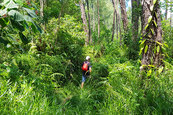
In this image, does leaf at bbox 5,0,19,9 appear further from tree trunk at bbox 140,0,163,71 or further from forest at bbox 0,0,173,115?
tree trunk at bbox 140,0,163,71

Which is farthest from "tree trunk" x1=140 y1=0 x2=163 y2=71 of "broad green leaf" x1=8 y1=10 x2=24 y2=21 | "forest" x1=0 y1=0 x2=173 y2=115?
"broad green leaf" x1=8 y1=10 x2=24 y2=21

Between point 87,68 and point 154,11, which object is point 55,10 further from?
point 154,11

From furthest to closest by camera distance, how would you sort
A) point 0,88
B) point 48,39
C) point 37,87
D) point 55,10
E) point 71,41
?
point 55,10 < point 71,41 < point 48,39 < point 37,87 < point 0,88

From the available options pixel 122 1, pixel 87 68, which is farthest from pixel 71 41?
pixel 122 1

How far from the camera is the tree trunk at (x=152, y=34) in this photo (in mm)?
3219

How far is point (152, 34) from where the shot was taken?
10.7 ft

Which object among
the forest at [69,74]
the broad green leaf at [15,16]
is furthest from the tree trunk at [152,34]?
the broad green leaf at [15,16]

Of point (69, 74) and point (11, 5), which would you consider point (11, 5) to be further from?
point (69, 74)

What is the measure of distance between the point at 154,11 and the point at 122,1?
21.1 feet

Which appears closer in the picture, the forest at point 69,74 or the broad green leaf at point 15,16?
the broad green leaf at point 15,16

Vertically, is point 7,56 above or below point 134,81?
above

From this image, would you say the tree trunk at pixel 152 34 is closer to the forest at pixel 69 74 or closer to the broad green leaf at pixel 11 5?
the forest at pixel 69 74

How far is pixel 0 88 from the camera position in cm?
286

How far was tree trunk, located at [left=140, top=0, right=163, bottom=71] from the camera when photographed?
322cm
